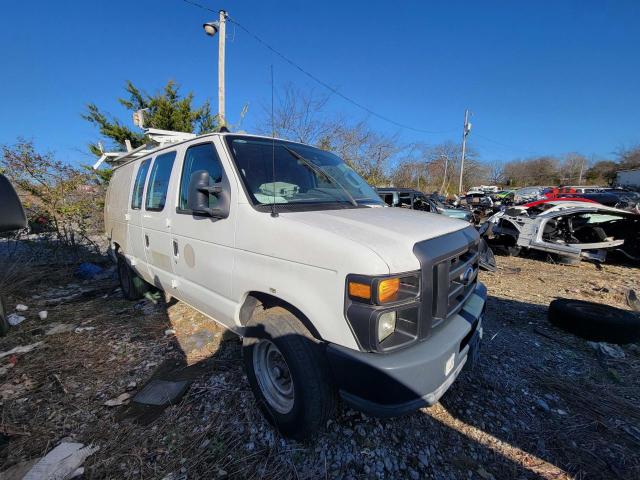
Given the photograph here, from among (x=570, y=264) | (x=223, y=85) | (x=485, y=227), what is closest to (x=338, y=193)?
(x=485, y=227)

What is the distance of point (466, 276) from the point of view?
2252 millimetres

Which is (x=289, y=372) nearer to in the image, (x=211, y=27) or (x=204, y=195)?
(x=204, y=195)

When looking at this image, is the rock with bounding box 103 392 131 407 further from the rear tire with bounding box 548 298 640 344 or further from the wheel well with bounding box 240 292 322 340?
the rear tire with bounding box 548 298 640 344

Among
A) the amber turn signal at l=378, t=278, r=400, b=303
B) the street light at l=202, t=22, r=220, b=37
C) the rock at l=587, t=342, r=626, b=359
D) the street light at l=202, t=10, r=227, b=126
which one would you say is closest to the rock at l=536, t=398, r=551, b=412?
the rock at l=587, t=342, r=626, b=359

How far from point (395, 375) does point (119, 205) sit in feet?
15.1

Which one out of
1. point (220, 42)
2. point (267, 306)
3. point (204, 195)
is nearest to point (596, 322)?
point (267, 306)

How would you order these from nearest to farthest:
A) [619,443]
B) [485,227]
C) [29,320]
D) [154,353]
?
1. [619,443]
2. [154,353]
3. [29,320]
4. [485,227]

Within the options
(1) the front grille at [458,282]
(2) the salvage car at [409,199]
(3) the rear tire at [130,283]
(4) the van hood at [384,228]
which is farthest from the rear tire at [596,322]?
(3) the rear tire at [130,283]

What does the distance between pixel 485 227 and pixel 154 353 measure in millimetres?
7970

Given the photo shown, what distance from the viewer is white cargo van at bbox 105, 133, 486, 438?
1629 millimetres

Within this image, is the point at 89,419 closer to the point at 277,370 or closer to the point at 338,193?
the point at 277,370

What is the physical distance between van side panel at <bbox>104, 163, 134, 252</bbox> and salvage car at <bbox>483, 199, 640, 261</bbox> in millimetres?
8131

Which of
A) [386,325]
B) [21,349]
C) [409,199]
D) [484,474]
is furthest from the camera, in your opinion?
[409,199]

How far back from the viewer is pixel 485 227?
798 cm
